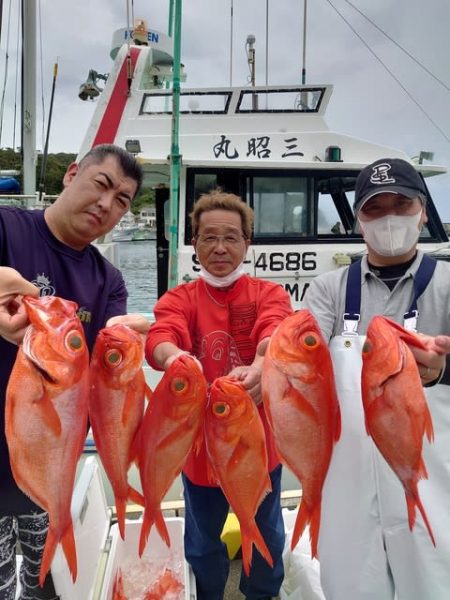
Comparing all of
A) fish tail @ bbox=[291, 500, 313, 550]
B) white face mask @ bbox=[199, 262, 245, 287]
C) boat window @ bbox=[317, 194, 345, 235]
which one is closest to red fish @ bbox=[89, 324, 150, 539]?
fish tail @ bbox=[291, 500, 313, 550]

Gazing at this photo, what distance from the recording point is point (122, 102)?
281 inches

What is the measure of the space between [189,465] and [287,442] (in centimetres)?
94

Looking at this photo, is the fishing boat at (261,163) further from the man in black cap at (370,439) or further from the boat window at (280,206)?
the man in black cap at (370,439)

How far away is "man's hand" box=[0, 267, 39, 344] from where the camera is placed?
4.57 feet

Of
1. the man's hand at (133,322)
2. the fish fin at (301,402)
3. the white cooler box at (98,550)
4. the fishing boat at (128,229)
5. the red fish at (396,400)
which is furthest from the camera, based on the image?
the fishing boat at (128,229)

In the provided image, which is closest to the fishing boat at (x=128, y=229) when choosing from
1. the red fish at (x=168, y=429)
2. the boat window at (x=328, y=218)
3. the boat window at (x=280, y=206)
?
the boat window at (x=280, y=206)

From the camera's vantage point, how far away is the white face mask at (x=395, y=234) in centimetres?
206

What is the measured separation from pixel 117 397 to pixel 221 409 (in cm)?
38

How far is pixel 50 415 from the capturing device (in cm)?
135

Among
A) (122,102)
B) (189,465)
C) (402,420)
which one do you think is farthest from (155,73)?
(402,420)

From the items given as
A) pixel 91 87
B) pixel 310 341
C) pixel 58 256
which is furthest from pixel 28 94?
pixel 310 341

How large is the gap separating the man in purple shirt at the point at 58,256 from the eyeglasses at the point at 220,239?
0.42 m

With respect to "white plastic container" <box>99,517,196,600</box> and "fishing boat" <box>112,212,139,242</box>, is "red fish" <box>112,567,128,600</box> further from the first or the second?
"fishing boat" <box>112,212,139,242</box>

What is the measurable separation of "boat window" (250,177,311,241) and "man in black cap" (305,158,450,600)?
4.32 meters
